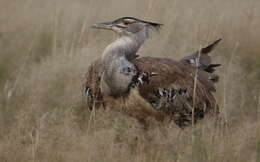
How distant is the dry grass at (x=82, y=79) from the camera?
4148mm

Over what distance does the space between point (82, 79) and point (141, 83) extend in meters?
1.02

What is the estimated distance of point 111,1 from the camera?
7.89m

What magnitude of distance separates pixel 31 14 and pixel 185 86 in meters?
2.79

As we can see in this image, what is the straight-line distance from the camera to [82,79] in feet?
18.1

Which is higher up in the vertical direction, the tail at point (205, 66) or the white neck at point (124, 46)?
the white neck at point (124, 46)

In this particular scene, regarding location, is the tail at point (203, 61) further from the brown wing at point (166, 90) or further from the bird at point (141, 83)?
the brown wing at point (166, 90)

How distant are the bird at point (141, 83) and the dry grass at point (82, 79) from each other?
0.47 feet

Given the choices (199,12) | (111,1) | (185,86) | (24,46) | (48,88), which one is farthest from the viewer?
(111,1)

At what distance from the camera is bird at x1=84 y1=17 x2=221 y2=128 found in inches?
181

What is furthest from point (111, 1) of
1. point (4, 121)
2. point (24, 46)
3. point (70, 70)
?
point (4, 121)

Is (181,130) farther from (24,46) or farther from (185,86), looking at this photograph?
(24,46)

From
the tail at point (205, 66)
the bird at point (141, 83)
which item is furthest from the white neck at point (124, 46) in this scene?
the tail at point (205, 66)

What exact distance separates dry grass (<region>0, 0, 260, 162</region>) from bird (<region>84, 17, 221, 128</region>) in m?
0.14

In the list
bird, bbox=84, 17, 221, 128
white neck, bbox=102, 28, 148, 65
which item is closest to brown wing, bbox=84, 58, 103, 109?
bird, bbox=84, 17, 221, 128
